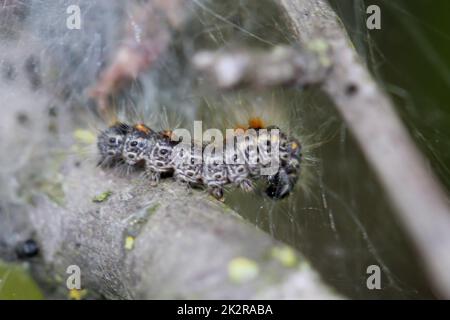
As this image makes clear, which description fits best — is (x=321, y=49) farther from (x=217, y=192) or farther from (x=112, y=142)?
(x=112, y=142)

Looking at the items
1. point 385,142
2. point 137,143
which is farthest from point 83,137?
point 385,142

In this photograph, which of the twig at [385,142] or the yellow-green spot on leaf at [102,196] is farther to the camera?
the yellow-green spot on leaf at [102,196]

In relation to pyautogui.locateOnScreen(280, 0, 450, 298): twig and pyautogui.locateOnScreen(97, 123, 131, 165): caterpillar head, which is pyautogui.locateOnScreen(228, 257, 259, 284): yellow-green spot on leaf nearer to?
pyautogui.locateOnScreen(280, 0, 450, 298): twig

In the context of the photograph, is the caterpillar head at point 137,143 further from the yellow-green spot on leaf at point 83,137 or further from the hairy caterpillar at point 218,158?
the yellow-green spot on leaf at point 83,137

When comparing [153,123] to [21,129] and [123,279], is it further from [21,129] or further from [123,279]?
[123,279]

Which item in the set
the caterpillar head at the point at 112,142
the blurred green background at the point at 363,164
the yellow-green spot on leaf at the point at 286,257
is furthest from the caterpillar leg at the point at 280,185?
the yellow-green spot on leaf at the point at 286,257
